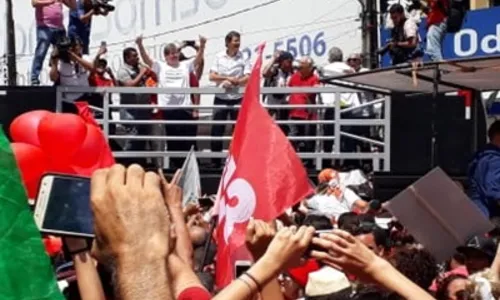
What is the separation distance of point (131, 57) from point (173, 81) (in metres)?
0.67

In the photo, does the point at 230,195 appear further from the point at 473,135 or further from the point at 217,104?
the point at 217,104

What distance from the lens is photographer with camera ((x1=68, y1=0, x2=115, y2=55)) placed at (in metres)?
16.1

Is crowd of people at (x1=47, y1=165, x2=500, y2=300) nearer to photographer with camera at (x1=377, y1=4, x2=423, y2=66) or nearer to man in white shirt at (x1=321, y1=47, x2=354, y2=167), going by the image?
man in white shirt at (x1=321, y1=47, x2=354, y2=167)

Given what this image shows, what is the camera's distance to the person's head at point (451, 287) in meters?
5.42

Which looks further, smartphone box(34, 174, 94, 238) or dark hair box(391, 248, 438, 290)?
dark hair box(391, 248, 438, 290)

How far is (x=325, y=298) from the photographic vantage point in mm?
4590

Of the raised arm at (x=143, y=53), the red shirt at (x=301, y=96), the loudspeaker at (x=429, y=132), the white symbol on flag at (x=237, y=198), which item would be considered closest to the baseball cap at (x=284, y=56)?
the red shirt at (x=301, y=96)

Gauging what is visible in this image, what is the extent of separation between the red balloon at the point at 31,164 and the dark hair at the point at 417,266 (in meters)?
1.44

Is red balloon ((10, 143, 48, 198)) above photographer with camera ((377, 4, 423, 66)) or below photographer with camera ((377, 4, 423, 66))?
below

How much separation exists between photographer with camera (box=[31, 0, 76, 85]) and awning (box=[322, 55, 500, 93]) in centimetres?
416

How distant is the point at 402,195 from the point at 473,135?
734 centimetres

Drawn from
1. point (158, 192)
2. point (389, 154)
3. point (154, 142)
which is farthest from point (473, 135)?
point (158, 192)

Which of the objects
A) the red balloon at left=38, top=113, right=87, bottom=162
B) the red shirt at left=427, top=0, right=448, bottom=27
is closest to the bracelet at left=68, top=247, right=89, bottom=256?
the red balloon at left=38, top=113, right=87, bottom=162

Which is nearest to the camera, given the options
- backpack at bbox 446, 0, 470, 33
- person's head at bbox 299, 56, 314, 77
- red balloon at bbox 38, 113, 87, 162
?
red balloon at bbox 38, 113, 87, 162
